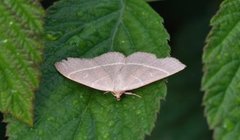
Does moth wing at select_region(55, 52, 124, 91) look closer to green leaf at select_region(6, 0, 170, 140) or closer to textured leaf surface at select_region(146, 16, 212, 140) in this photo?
green leaf at select_region(6, 0, 170, 140)

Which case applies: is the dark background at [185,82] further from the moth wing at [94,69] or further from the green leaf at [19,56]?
the green leaf at [19,56]

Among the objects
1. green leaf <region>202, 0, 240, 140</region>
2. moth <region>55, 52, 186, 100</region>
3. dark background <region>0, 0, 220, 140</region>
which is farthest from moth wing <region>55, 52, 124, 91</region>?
dark background <region>0, 0, 220, 140</region>

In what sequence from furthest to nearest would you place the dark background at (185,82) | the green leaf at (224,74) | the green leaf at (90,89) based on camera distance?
1. the dark background at (185,82)
2. the green leaf at (90,89)
3. the green leaf at (224,74)

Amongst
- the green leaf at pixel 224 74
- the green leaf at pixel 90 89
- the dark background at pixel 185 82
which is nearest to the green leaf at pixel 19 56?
the green leaf at pixel 90 89

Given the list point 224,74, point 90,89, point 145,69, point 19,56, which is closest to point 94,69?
point 90,89

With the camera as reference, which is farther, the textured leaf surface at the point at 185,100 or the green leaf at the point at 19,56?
the textured leaf surface at the point at 185,100

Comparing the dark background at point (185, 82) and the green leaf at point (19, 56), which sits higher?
the green leaf at point (19, 56)

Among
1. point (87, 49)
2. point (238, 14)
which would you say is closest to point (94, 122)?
point (87, 49)
